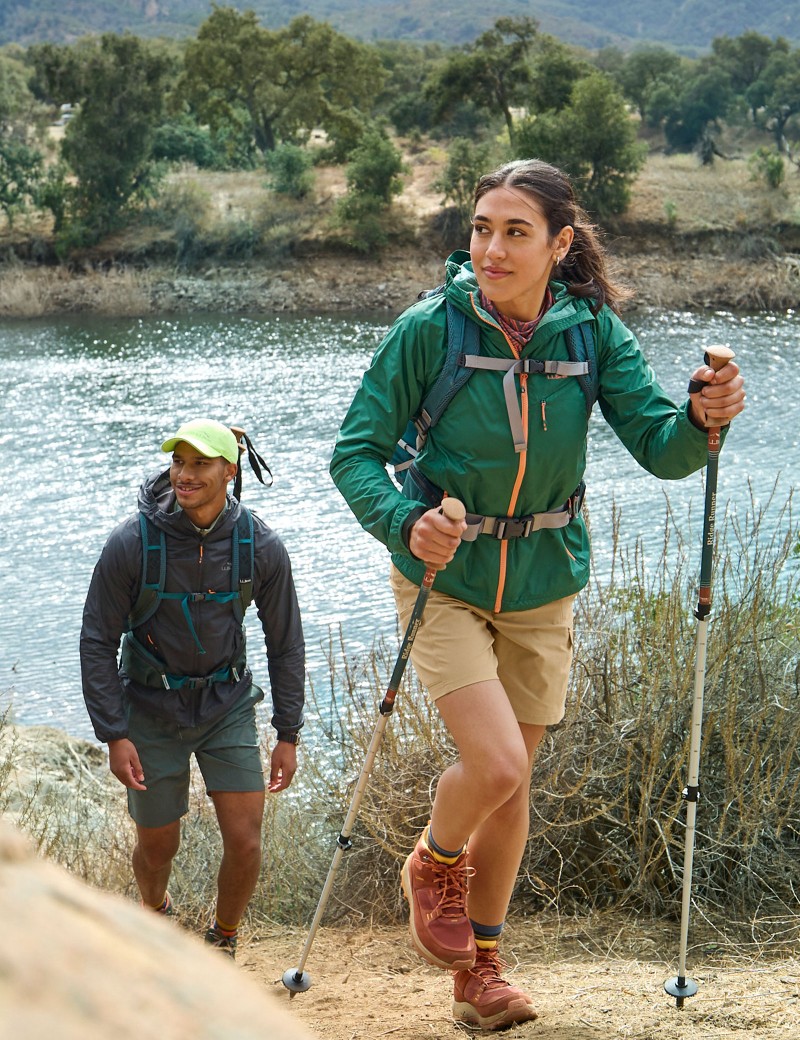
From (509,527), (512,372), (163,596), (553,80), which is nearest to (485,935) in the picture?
(509,527)

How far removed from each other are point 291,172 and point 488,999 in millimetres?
37564

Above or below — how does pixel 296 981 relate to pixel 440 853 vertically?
below

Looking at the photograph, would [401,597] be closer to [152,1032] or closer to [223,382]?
[152,1032]

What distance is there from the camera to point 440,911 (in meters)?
3.53

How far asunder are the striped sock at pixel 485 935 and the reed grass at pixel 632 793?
120 centimetres

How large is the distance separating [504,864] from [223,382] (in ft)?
62.9

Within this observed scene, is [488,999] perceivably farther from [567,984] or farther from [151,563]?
[151,563]

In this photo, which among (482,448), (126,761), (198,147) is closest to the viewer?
(482,448)

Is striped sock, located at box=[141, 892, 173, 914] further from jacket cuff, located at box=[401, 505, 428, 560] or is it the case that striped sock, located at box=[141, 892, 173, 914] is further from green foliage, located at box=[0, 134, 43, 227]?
green foliage, located at box=[0, 134, 43, 227]

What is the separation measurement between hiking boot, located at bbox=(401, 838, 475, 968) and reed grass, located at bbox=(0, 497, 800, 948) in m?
1.42

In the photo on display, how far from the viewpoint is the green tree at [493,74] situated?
132 feet

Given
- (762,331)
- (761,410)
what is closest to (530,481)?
(761,410)

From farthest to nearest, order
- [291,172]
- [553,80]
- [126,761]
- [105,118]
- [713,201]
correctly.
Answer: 1. [291,172]
2. [553,80]
3. [105,118]
4. [713,201]
5. [126,761]

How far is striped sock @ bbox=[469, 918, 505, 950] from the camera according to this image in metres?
3.74
